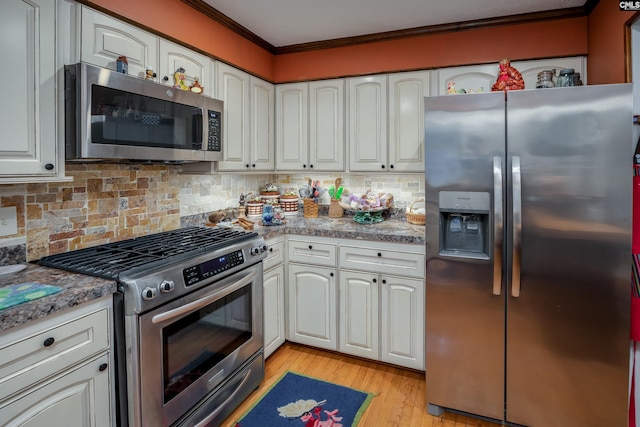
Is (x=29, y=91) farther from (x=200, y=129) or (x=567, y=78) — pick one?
(x=567, y=78)

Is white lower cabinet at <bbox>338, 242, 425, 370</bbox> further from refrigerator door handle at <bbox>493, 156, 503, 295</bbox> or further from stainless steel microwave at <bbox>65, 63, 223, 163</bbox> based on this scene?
stainless steel microwave at <bbox>65, 63, 223, 163</bbox>

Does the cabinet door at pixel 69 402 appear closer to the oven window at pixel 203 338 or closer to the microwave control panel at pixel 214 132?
the oven window at pixel 203 338

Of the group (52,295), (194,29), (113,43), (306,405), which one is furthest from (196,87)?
(306,405)

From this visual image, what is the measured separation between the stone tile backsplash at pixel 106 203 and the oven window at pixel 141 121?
29 cm

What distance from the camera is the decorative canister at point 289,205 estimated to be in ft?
10.7

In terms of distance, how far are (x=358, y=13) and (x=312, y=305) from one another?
2079 mm

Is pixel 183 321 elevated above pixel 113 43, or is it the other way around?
pixel 113 43

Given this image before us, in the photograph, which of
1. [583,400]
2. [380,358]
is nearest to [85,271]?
[380,358]

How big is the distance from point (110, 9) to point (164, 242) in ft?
3.90

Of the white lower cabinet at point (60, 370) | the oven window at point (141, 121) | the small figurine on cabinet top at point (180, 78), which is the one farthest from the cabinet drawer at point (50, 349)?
the small figurine on cabinet top at point (180, 78)

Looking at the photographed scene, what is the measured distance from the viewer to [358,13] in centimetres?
250

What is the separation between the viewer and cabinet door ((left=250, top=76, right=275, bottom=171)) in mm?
2896

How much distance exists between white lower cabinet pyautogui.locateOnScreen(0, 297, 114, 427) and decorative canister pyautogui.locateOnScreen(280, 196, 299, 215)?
1939mm

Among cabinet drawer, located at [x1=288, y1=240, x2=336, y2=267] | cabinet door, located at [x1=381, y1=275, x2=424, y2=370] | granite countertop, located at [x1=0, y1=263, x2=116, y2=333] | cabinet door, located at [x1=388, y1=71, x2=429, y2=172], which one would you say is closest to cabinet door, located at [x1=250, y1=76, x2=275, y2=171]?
cabinet drawer, located at [x1=288, y1=240, x2=336, y2=267]
